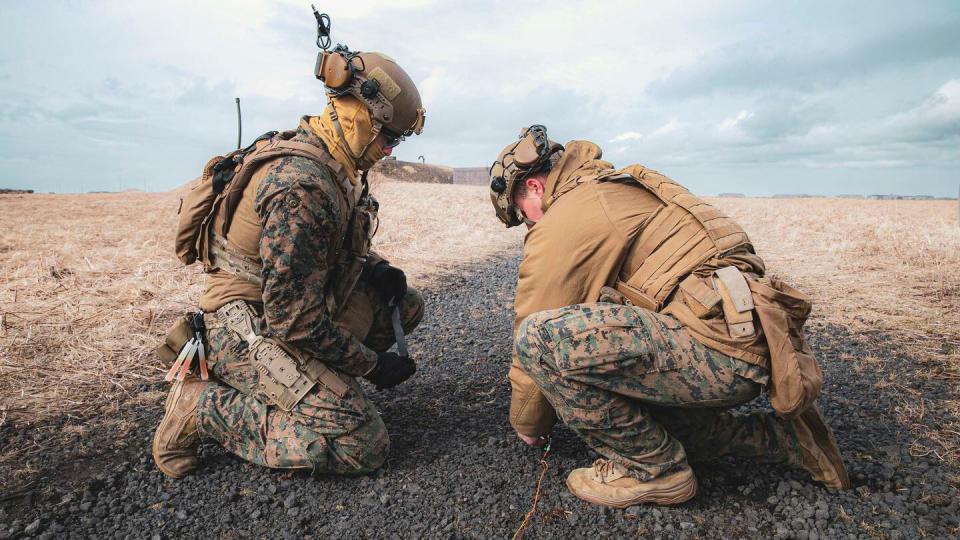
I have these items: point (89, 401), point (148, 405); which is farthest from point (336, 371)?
point (89, 401)

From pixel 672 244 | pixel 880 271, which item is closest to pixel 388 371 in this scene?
pixel 672 244

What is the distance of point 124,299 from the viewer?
627 centimetres

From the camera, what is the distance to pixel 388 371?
366 cm

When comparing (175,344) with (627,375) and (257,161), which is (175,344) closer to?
(257,161)

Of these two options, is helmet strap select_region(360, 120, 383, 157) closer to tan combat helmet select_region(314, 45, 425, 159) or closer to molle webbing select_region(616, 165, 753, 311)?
tan combat helmet select_region(314, 45, 425, 159)

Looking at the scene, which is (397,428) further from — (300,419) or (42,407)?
(42,407)

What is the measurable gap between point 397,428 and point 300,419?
2.41 ft

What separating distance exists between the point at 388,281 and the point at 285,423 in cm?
119

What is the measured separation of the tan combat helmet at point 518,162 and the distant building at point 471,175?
86.8ft

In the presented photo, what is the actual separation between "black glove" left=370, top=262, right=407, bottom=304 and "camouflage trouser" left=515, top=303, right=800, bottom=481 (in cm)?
139

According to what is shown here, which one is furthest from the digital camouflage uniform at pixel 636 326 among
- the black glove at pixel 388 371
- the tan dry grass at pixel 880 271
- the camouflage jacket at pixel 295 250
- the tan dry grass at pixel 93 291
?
the tan dry grass at pixel 880 271

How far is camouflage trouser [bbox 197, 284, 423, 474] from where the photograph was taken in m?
3.29

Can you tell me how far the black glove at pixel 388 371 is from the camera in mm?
3652

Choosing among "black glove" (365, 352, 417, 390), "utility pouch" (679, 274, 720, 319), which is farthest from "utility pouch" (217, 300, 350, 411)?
"utility pouch" (679, 274, 720, 319)
